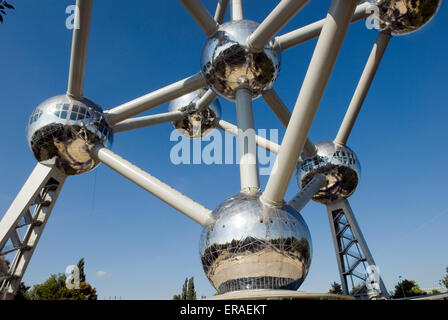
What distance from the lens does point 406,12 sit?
9906 millimetres

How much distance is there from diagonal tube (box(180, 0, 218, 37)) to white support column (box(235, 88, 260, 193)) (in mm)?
1948

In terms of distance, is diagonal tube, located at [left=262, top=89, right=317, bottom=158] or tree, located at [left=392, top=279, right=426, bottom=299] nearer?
diagonal tube, located at [left=262, top=89, right=317, bottom=158]

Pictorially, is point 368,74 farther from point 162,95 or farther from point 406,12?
point 162,95

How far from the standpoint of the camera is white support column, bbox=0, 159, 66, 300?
856cm

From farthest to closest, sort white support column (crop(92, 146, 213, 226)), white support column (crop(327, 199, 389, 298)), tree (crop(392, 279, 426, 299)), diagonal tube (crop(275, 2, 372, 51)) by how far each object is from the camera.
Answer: tree (crop(392, 279, 426, 299)) → white support column (crop(327, 199, 389, 298)) → diagonal tube (crop(275, 2, 372, 51)) → white support column (crop(92, 146, 213, 226))

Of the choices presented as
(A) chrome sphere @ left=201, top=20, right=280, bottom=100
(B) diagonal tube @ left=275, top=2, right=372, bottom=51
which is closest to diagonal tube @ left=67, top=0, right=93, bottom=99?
(A) chrome sphere @ left=201, top=20, right=280, bottom=100

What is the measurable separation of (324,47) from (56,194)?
8.59 metres

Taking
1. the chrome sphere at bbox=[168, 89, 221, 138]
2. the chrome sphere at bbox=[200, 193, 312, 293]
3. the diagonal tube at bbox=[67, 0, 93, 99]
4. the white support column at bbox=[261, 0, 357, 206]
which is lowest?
the chrome sphere at bbox=[200, 193, 312, 293]

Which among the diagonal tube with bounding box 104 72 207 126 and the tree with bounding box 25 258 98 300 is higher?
the tree with bounding box 25 258 98 300

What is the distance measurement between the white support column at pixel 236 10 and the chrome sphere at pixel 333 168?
4.68m

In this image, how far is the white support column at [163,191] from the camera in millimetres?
6633

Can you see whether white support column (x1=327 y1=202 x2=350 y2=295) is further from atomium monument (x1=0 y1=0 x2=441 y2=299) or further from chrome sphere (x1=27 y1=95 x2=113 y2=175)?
chrome sphere (x1=27 y1=95 x2=113 y2=175)
